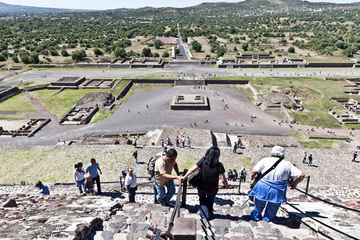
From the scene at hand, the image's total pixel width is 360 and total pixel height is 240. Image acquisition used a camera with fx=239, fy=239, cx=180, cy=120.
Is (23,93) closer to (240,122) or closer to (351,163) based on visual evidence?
(240,122)

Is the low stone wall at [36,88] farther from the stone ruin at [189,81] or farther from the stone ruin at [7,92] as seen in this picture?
the stone ruin at [189,81]

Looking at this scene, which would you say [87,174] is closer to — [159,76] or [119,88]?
[119,88]

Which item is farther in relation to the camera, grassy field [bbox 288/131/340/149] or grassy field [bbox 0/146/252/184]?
grassy field [bbox 288/131/340/149]

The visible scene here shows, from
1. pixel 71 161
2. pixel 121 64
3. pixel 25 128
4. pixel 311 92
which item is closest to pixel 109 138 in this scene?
pixel 71 161

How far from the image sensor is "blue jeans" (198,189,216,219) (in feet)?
16.5

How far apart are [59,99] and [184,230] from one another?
35603 mm

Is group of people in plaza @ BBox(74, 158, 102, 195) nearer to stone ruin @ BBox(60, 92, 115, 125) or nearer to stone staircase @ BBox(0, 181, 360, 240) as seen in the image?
stone staircase @ BBox(0, 181, 360, 240)

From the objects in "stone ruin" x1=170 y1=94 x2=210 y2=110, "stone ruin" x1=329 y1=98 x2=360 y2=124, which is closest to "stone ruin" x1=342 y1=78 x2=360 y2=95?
"stone ruin" x1=329 y1=98 x2=360 y2=124

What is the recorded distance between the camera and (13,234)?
12.1ft

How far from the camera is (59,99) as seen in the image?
33.8 m

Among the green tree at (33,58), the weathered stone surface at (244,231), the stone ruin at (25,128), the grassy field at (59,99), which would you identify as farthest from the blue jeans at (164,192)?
the green tree at (33,58)

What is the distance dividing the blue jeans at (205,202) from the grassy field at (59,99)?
27.6 metres

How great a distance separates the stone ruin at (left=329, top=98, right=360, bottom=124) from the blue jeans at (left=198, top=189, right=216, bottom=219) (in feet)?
90.7

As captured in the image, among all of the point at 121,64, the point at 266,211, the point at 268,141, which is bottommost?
the point at 268,141
